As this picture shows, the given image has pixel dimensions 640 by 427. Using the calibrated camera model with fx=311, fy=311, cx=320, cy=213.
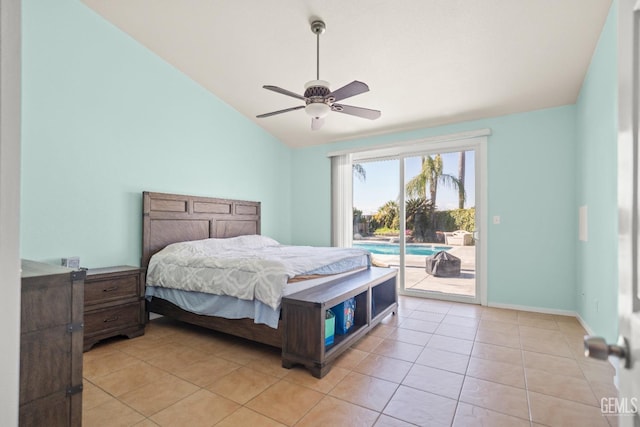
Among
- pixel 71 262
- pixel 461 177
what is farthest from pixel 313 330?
pixel 461 177

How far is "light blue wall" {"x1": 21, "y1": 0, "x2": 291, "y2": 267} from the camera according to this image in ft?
8.85

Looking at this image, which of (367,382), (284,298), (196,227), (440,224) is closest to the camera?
(367,382)

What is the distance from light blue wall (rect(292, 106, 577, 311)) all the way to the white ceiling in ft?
0.82

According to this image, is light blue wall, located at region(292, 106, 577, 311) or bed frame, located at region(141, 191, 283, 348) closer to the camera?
bed frame, located at region(141, 191, 283, 348)

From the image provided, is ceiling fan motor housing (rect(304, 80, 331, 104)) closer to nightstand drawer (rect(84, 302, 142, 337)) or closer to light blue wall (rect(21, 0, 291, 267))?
light blue wall (rect(21, 0, 291, 267))

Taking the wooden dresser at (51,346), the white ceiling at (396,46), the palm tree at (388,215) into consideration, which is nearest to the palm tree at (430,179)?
the palm tree at (388,215)

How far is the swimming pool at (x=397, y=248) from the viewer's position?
459 centimetres

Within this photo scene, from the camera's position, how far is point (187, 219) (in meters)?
3.90

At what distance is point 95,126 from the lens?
3.10 metres

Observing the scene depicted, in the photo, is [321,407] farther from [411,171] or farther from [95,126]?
[411,171]

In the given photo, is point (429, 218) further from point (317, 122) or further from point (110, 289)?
point (110, 289)

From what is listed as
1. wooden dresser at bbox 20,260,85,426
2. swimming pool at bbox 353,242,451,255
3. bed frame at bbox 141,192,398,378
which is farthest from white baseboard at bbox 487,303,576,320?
wooden dresser at bbox 20,260,85,426

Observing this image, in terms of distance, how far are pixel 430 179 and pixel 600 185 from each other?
2.09m

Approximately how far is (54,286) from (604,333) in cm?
371
